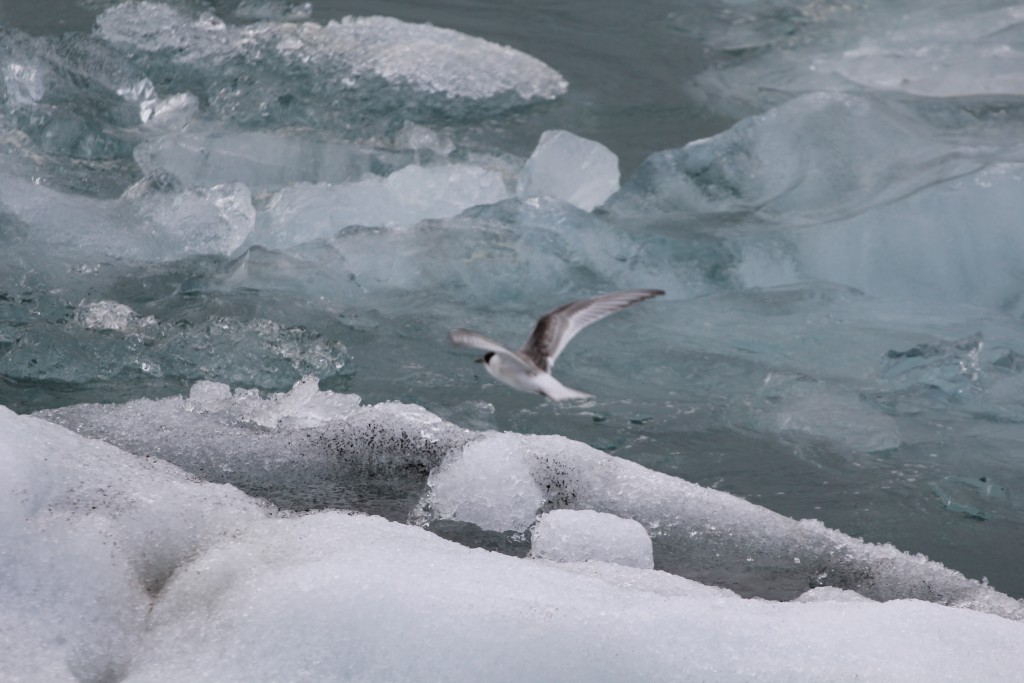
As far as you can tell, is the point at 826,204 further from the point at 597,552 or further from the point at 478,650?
the point at 478,650

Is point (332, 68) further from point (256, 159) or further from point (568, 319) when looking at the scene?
point (568, 319)

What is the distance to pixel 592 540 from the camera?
2.10 m

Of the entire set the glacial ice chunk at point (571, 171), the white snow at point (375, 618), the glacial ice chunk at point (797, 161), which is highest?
the white snow at point (375, 618)

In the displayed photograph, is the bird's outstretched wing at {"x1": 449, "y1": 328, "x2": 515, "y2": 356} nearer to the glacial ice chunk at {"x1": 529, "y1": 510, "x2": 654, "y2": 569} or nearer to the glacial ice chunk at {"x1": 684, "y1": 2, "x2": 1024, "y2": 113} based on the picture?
the glacial ice chunk at {"x1": 529, "y1": 510, "x2": 654, "y2": 569}

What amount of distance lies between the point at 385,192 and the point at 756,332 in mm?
1446

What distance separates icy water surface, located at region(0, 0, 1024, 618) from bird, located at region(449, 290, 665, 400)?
160 millimetres

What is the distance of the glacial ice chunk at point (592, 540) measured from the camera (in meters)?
2.09

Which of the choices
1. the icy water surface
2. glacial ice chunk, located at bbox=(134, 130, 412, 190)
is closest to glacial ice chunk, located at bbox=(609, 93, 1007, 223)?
the icy water surface

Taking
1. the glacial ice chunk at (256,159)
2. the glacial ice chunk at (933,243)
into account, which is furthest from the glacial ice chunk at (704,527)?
the glacial ice chunk at (256,159)

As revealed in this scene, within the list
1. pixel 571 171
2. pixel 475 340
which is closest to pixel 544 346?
pixel 475 340

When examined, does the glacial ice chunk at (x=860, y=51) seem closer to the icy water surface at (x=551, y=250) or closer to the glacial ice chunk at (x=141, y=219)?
the icy water surface at (x=551, y=250)

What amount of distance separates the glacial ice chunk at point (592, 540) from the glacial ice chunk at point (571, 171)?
255 centimetres

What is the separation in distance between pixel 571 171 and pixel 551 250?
65 cm

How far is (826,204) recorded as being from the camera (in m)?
4.37
